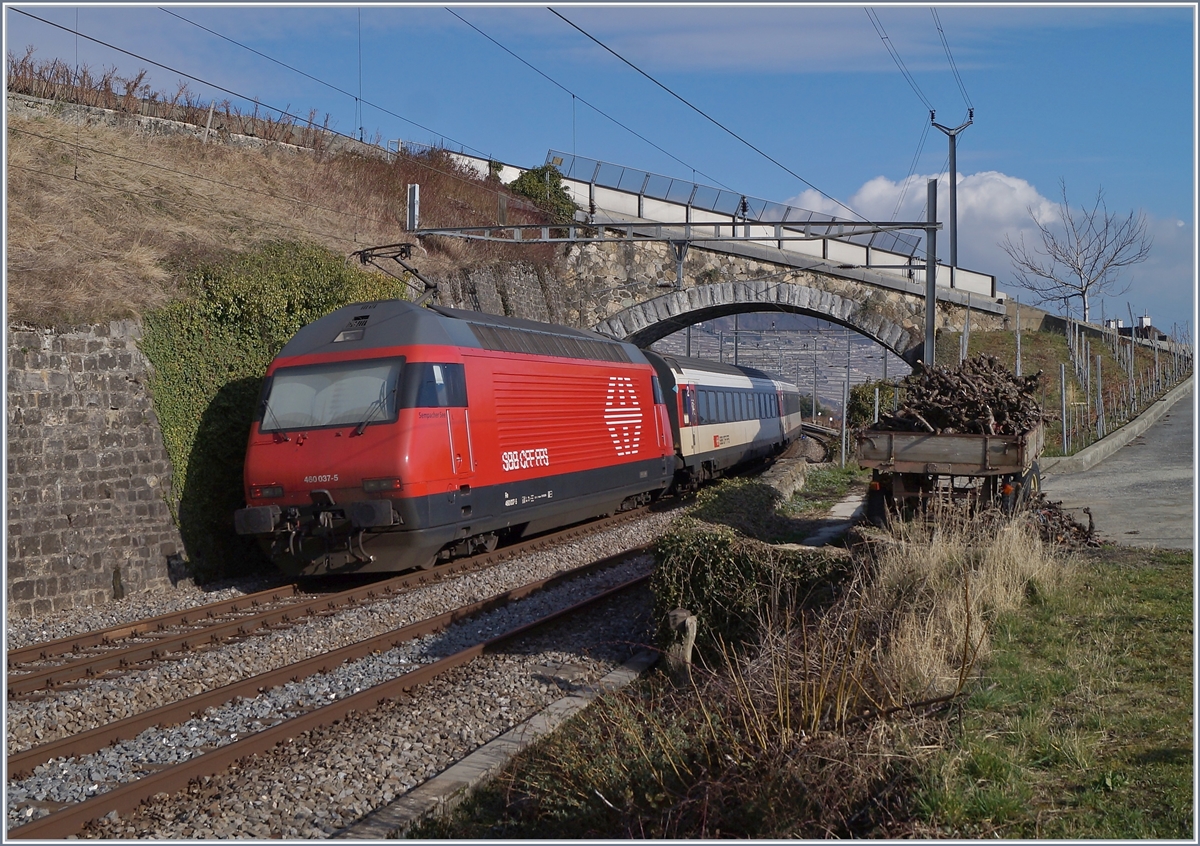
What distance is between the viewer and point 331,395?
12.2 metres

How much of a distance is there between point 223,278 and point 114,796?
10.6 m

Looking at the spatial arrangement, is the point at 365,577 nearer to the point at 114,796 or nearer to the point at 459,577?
the point at 459,577

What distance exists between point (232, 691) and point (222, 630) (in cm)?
225

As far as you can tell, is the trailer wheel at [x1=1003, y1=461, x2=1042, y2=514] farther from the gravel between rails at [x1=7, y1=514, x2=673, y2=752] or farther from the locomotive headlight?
the locomotive headlight

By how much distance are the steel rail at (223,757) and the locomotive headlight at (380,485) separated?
278 cm

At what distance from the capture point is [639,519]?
61.3 ft

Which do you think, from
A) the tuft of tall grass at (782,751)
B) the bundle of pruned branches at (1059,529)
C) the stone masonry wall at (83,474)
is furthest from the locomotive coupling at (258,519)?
the bundle of pruned branches at (1059,529)

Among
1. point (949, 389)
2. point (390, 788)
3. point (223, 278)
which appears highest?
point (223, 278)

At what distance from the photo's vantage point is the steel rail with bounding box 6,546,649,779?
6410 mm

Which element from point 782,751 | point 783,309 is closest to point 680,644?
point 782,751

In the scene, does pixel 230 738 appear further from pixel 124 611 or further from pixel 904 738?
pixel 124 611

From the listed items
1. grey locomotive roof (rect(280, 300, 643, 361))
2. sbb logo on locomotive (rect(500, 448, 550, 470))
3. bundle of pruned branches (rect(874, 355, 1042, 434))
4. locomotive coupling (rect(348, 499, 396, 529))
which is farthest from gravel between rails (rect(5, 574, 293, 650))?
bundle of pruned branches (rect(874, 355, 1042, 434))

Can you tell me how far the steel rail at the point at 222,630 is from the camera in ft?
27.1

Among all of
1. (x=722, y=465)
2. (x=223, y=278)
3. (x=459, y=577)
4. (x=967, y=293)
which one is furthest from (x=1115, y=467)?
(x=223, y=278)
